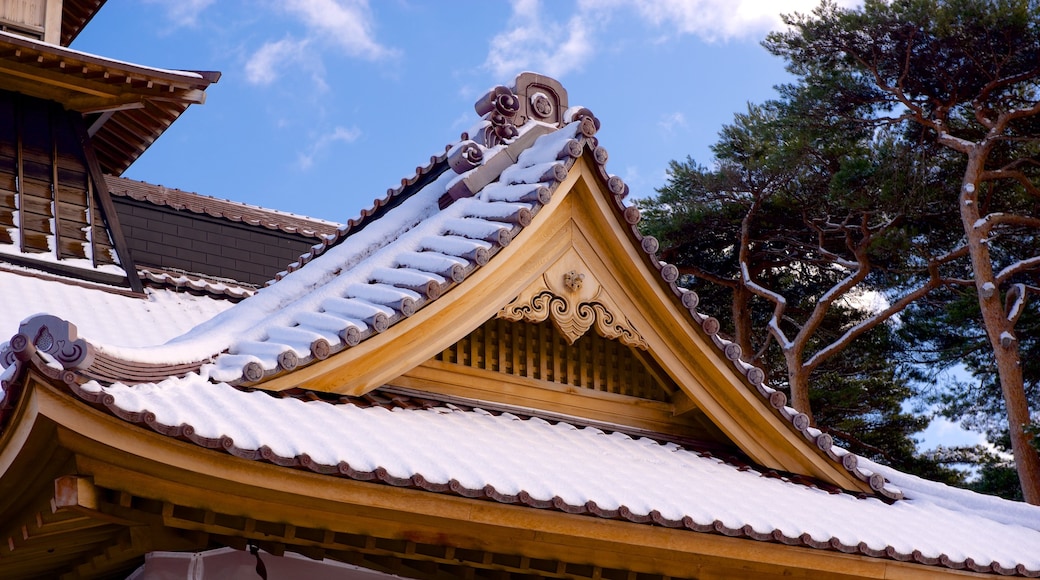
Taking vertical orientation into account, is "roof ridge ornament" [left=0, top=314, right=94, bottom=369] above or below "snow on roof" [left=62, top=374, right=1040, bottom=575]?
above

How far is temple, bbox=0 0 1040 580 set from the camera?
4297mm

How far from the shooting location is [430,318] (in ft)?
19.6

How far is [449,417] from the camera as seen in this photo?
5.99 metres

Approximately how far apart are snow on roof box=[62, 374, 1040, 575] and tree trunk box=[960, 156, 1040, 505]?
1086 centimetres

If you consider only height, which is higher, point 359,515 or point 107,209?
point 107,209

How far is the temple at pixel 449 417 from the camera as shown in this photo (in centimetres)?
430

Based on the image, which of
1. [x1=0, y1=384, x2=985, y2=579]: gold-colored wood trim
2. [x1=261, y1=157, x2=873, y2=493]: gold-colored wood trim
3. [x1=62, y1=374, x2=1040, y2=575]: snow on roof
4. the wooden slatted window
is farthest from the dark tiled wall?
[x1=0, y1=384, x2=985, y2=579]: gold-colored wood trim

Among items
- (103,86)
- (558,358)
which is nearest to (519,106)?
(558,358)

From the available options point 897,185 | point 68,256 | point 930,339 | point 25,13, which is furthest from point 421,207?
point 930,339

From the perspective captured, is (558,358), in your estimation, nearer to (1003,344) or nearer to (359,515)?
(359,515)

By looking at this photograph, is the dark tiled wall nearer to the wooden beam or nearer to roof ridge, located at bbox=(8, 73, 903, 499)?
the wooden beam

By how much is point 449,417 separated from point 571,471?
0.85 meters

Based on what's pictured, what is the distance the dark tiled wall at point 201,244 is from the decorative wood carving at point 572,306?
19.5 ft

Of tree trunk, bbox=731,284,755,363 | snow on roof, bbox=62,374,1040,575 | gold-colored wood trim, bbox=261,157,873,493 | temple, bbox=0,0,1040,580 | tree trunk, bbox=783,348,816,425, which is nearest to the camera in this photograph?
temple, bbox=0,0,1040,580
